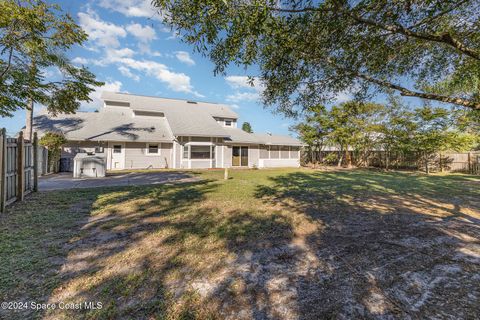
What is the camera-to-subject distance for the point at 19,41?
674cm

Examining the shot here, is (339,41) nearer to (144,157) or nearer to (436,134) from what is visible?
(144,157)

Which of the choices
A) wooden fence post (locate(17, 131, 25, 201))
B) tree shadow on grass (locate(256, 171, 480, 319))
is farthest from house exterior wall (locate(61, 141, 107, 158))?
tree shadow on grass (locate(256, 171, 480, 319))

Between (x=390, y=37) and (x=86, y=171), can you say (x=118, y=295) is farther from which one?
(x=86, y=171)

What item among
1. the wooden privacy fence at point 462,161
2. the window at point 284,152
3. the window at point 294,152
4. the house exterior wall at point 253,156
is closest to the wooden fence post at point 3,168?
the house exterior wall at point 253,156

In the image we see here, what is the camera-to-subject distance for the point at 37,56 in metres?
7.49

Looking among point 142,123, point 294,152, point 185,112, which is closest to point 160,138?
point 142,123

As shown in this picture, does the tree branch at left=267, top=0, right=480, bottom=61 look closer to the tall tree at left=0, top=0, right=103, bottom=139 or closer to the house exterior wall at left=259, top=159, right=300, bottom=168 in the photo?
the tall tree at left=0, top=0, right=103, bottom=139

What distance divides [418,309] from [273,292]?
1398 mm

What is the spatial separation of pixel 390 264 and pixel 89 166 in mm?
13854

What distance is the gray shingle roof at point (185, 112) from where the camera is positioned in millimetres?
19000

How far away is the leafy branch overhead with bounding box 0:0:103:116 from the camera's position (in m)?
6.35

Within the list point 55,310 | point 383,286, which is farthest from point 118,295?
point 383,286

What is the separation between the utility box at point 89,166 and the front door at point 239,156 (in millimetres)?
11333

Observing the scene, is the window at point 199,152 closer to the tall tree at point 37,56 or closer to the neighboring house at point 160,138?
the neighboring house at point 160,138
